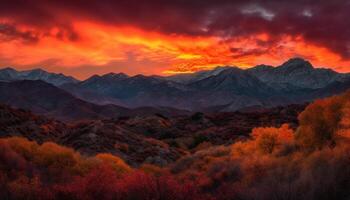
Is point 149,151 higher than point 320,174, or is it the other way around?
point 320,174

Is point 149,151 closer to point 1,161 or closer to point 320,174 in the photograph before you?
point 1,161

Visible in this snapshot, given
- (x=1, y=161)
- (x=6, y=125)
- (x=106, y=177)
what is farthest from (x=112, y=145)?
(x=106, y=177)

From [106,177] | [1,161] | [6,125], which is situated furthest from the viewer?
[6,125]

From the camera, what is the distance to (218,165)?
90.3ft

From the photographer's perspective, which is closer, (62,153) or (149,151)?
(62,153)

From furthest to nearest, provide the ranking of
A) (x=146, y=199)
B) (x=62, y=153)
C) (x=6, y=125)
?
(x=6, y=125) → (x=62, y=153) → (x=146, y=199)

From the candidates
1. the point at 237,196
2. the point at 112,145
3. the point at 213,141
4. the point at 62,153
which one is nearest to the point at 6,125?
the point at 112,145

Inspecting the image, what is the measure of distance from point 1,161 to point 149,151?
29.7 meters

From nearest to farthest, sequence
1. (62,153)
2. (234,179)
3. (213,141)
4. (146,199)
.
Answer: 1. (146,199)
2. (234,179)
3. (62,153)
4. (213,141)

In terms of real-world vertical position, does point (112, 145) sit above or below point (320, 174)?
below

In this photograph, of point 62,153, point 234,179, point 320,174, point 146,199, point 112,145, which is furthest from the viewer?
point 112,145

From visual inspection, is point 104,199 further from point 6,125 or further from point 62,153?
point 6,125

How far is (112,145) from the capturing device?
5019cm

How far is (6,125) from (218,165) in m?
44.0
